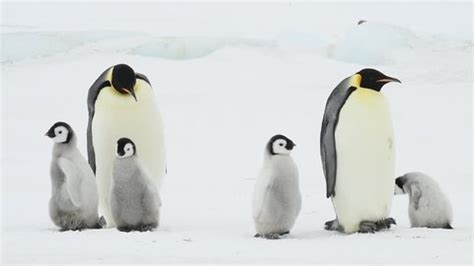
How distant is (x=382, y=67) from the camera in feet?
45.0

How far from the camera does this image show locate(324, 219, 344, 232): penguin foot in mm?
5156

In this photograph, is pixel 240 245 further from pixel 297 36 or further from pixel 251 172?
pixel 297 36

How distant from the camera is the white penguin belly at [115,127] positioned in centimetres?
531

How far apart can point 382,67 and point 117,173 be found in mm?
9437

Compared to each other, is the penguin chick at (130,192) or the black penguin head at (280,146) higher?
the black penguin head at (280,146)

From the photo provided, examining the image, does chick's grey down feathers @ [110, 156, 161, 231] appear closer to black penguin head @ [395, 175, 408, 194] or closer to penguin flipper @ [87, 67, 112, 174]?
penguin flipper @ [87, 67, 112, 174]

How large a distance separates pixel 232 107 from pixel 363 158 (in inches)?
241

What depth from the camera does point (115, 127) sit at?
5.31 meters

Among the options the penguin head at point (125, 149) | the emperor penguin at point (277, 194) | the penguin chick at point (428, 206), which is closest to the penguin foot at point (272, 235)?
the emperor penguin at point (277, 194)

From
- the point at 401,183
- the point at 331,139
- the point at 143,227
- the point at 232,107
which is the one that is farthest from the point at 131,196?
the point at 232,107

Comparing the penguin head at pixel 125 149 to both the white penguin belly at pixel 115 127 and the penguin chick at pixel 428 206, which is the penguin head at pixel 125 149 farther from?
the penguin chick at pixel 428 206

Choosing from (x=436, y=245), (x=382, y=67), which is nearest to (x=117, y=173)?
(x=436, y=245)

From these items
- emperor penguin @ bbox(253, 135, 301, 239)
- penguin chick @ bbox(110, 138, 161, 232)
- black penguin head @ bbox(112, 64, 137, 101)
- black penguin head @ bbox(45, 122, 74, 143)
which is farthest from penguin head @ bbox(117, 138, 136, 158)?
emperor penguin @ bbox(253, 135, 301, 239)

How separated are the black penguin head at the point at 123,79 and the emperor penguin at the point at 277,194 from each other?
1.03 meters
